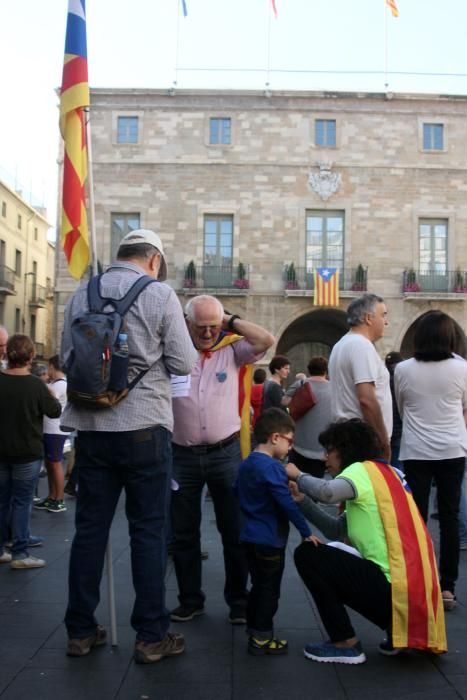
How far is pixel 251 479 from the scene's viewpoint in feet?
11.8

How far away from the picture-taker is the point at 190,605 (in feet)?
12.9

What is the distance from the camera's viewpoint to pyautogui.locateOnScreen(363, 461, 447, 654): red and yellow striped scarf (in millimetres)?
3207

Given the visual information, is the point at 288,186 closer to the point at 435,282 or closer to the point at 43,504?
the point at 435,282

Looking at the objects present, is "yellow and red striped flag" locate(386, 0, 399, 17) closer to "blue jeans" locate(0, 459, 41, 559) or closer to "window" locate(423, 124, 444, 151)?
"window" locate(423, 124, 444, 151)

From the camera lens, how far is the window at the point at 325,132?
23500mm

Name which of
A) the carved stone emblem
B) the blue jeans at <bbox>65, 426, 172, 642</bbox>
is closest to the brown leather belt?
the blue jeans at <bbox>65, 426, 172, 642</bbox>

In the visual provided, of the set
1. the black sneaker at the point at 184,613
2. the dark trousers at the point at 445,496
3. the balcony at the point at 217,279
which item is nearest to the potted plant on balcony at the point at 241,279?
the balcony at the point at 217,279

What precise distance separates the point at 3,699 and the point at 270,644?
1228 millimetres

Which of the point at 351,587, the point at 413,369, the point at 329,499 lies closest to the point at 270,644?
the point at 351,587

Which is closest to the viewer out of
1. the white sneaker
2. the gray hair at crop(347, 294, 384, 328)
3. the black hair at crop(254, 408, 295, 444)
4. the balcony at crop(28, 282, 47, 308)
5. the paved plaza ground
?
the paved plaza ground

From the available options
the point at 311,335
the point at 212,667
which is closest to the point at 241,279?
the point at 311,335

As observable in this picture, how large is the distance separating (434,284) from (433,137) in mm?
4934

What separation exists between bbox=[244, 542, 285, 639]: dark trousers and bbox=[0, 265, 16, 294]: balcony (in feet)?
101

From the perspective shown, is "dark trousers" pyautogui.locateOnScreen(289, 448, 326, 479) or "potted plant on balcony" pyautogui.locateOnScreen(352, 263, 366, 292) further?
"potted plant on balcony" pyautogui.locateOnScreen(352, 263, 366, 292)
